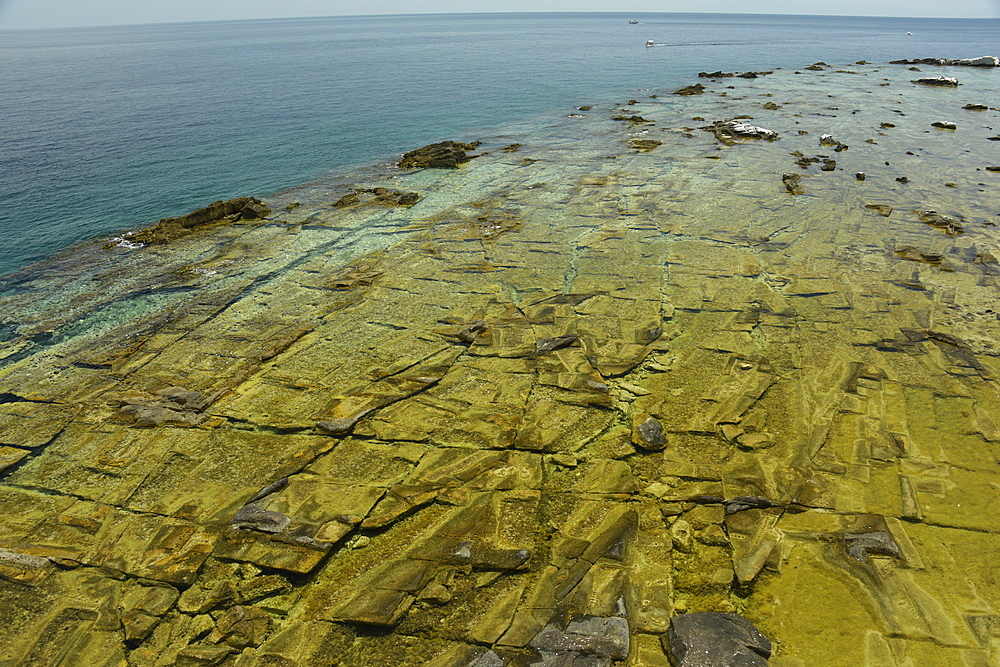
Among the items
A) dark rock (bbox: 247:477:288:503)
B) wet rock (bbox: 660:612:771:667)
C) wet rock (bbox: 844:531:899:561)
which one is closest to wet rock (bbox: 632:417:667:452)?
wet rock (bbox: 844:531:899:561)

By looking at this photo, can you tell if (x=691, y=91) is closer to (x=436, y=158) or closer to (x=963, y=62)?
(x=436, y=158)

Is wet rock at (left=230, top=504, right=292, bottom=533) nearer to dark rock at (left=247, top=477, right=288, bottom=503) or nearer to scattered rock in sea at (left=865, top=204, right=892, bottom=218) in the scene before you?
dark rock at (left=247, top=477, right=288, bottom=503)

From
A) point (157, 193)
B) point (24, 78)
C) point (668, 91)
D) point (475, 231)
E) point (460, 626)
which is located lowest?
point (460, 626)

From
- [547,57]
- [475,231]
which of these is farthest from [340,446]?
[547,57]

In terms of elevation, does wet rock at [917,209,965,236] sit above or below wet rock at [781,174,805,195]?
below

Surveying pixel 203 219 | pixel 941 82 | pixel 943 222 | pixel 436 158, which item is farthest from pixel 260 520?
pixel 941 82

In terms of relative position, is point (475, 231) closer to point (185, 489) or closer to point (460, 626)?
point (185, 489)
